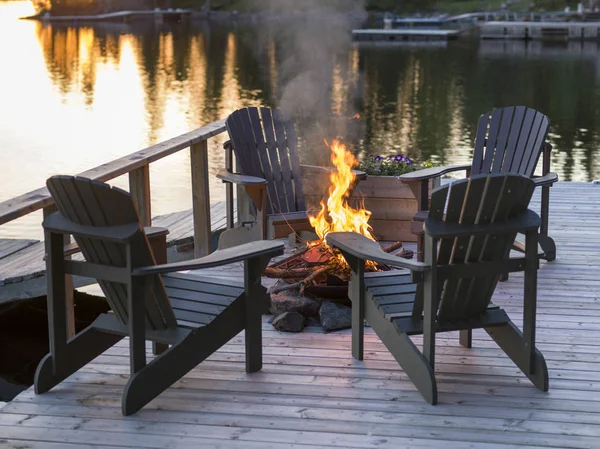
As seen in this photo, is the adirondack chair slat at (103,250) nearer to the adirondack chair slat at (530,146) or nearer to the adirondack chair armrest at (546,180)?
the adirondack chair armrest at (546,180)

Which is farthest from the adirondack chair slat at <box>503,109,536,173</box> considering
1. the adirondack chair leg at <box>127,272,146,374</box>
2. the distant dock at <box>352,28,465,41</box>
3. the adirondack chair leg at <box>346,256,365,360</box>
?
the distant dock at <box>352,28,465,41</box>

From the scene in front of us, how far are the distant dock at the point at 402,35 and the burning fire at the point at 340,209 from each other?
125 ft

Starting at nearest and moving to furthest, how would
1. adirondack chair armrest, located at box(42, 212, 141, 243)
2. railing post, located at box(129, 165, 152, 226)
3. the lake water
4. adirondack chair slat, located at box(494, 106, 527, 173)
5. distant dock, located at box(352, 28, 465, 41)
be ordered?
adirondack chair armrest, located at box(42, 212, 141, 243)
railing post, located at box(129, 165, 152, 226)
adirondack chair slat, located at box(494, 106, 527, 173)
the lake water
distant dock, located at box(352, 28, 465, 41)

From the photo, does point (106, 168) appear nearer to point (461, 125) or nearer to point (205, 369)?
point (205, 369)

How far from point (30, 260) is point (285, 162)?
2482 mm

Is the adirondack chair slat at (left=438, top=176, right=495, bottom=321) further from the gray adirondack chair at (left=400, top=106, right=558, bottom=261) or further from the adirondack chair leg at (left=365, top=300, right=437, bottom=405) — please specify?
the gray adirondack chair at (left=400, top=106, right=558, bottom=261)

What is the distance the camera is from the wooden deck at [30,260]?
6.23m

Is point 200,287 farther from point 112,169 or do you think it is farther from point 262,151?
point 262,151

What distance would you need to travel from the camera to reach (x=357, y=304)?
3.39 m

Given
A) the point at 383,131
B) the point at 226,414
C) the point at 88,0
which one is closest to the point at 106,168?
the point at 226,414

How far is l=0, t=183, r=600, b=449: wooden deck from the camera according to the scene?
2.77 meters

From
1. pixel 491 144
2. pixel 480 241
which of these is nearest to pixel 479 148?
pixel 491 144

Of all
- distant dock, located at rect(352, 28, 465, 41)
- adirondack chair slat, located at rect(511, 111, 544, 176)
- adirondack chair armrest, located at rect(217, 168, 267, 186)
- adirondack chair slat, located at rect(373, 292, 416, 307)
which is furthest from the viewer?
distant dock, located at rect(352, 28, 465, 41)

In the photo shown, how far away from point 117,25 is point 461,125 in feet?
145
